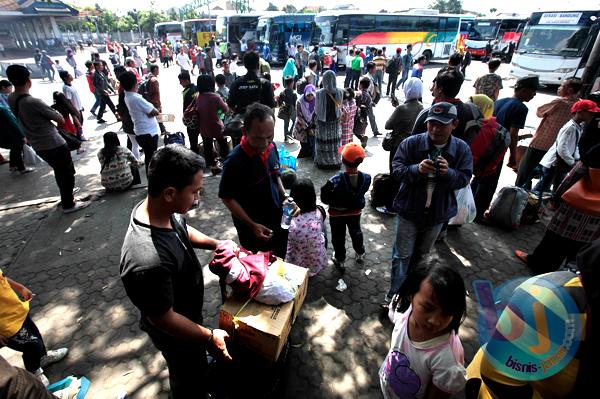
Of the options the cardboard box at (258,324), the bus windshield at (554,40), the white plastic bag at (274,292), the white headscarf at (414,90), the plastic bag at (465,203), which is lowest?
the plastic bag at (465,203)

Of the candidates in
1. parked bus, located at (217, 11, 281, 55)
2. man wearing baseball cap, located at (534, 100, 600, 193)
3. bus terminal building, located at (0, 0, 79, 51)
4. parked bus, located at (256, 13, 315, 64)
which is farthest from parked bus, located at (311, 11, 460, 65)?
bus terminal building, located at (0, 0, 79, 51)

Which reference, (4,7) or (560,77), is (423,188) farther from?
(4,7)

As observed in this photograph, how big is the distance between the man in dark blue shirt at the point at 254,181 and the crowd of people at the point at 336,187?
12mm

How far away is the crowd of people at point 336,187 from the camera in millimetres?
1625

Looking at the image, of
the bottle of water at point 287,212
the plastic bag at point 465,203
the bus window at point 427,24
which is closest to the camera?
the bottle of water at point 287,212

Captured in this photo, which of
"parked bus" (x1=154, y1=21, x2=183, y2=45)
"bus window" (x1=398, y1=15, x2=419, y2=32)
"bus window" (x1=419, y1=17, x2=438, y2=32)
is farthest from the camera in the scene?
"parked bus" (x1=154, y1=21, x2=183, y2=45)

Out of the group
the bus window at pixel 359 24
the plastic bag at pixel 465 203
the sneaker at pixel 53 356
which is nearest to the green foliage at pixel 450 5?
the bus window at pixel 359 24

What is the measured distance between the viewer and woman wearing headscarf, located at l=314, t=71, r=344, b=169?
589 centimetres

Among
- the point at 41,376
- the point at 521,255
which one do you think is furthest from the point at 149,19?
the point at 521,255

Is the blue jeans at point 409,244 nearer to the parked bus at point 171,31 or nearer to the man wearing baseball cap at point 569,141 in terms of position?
the man wearing baseball cap at point 569,141

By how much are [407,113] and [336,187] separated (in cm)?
216

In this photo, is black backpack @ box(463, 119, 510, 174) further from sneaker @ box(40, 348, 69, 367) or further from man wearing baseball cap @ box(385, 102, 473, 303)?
sneaker @ box(40, 348, 69, 367)

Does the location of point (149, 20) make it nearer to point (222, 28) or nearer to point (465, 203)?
point (222, 28)

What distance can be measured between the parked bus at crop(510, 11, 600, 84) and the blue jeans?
54.9ft
